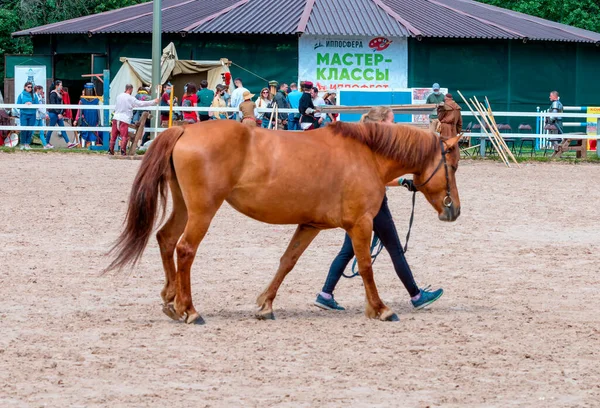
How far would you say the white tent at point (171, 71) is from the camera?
3006cm

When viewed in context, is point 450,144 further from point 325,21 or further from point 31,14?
point 31,14

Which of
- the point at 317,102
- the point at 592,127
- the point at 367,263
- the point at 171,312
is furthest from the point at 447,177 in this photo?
the point at 592,127

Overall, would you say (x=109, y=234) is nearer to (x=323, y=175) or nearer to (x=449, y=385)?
(x=323, y=175)

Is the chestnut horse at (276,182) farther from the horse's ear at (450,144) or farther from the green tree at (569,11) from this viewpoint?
the green tree at (569,11)

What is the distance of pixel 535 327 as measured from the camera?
7.95 m

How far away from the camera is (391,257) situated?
8555mm

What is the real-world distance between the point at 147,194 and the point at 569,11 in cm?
3916

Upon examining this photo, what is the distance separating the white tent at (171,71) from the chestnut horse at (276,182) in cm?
2200

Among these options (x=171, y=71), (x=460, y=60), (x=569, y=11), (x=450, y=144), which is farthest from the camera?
(x=569, y=11)

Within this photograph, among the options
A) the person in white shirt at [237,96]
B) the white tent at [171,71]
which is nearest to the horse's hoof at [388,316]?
the person in white shirt at [237,96]

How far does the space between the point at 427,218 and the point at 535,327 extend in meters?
6.75

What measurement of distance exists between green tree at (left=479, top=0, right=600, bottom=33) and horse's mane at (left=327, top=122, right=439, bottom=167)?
36.7m

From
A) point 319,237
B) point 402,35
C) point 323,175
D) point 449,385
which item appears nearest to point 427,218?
point 319,237

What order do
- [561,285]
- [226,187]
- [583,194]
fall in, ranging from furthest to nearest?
1. [583,194]
2. [561,285]
3. [226,187]
